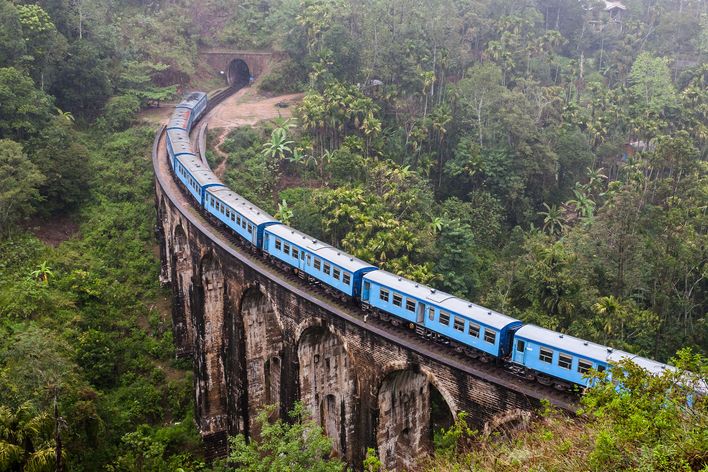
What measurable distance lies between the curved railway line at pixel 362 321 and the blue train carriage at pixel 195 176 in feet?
3.03

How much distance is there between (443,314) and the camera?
2267 cm

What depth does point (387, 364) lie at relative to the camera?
902 inches

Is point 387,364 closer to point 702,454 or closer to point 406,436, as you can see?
point 406,436

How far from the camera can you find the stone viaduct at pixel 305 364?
2116 cm

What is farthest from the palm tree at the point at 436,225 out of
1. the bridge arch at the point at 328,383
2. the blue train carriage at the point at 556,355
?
the blue train carriage at the point at 556,355

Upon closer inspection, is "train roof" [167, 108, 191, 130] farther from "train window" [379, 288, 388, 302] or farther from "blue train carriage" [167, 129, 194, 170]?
"train window" [379, 288, 388, 302]

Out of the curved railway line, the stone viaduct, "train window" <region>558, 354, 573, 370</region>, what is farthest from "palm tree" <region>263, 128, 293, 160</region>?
"train window" <region>558, 354, 573, 370</region>

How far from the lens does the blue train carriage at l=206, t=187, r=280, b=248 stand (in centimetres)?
3162

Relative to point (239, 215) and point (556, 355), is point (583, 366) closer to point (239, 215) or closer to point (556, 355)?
point (556, 355)

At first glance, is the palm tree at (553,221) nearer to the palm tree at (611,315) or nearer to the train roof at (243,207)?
the palm tree at (611,315)

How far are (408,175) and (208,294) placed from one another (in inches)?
829

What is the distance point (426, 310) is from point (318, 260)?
629 centimetres

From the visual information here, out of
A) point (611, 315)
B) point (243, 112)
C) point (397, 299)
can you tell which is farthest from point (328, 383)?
point (243, 112)

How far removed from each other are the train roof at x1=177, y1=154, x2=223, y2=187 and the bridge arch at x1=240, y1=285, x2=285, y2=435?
9.36m
